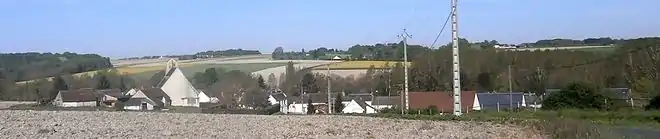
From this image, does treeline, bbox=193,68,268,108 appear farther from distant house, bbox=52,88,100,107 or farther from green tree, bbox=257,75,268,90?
distant house, bbox=52,88,100,107

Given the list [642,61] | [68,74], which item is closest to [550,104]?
[642,61]

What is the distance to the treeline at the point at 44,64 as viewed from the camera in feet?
243

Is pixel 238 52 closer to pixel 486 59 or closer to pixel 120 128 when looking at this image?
pixel 486 59

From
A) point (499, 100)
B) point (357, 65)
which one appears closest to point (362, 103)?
point (499, 100)

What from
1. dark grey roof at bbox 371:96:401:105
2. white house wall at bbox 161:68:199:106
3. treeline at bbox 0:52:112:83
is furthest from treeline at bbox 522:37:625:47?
treeline at bbox 0:52:112:83

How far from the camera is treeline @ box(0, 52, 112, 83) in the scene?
74000 millimetres

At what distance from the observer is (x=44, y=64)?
8356cm

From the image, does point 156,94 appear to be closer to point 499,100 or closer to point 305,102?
point 305,102

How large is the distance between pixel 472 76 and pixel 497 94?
8.51 metres

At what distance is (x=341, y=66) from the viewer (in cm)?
7538

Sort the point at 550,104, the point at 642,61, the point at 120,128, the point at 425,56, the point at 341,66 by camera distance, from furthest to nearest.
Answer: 1. the point at 341,66
2. the point at 425,56
3. the point at 642,61
4. the point at 550,104
5. the point at 120,128

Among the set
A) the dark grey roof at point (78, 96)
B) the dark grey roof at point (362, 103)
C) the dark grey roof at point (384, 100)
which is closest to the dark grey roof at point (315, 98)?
the dark grey roof at point (362, 103)

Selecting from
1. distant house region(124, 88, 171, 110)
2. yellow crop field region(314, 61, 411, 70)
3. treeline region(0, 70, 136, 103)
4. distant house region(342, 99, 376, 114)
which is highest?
yellow crop field region(314, 61, 411, 70)

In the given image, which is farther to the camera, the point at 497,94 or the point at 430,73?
the point at 430,73
